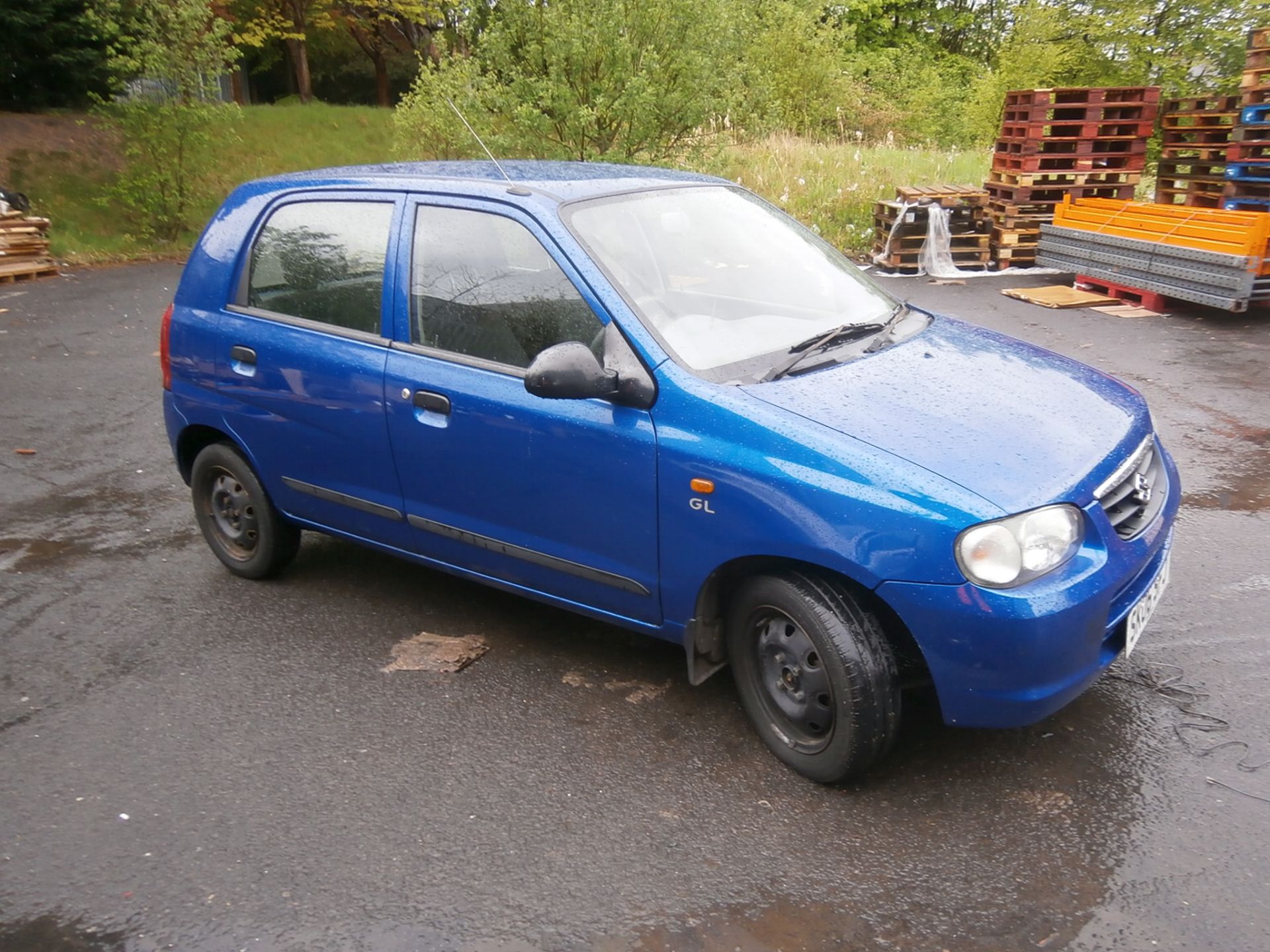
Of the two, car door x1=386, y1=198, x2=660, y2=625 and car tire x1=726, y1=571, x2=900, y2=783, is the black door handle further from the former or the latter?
car tire x1=726, y1=571, x2=900, y2=783

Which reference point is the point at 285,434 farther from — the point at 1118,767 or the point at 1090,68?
the point at 1090,68

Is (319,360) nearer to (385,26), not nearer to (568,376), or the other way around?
(568,376)

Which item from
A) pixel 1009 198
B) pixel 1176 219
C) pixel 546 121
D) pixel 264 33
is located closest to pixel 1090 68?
pixel 1009 198

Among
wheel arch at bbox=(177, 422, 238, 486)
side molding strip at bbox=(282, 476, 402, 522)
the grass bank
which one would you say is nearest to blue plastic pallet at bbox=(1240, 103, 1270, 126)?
the grass bank

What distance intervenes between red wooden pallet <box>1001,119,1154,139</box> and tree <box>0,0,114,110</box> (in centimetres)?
1590

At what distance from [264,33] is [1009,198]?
21686mm

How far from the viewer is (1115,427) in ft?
11.2

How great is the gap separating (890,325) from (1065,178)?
35.8 feet

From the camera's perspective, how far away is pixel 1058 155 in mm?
13219

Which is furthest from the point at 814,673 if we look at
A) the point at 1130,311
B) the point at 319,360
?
the point at 1130,311

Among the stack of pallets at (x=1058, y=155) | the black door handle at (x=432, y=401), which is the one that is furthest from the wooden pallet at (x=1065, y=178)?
the black door handle at (x=432, y=401)

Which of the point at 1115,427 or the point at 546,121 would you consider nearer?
the point at 1115,427

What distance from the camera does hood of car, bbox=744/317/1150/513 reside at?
9.92 ft

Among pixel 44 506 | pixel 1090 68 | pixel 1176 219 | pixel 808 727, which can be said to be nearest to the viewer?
pixel 808 727
